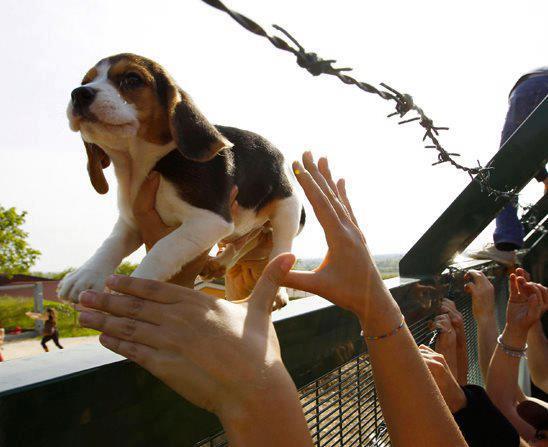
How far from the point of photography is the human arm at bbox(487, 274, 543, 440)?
198cm

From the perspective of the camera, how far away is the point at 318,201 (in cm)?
85

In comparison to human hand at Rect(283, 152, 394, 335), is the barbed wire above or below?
above

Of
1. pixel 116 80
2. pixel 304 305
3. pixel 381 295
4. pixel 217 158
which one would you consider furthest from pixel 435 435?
pixel 116 80

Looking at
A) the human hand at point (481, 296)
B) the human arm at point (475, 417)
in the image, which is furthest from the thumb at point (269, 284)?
the human hand at point (481, 296)

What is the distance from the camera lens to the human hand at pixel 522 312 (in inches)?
77.2

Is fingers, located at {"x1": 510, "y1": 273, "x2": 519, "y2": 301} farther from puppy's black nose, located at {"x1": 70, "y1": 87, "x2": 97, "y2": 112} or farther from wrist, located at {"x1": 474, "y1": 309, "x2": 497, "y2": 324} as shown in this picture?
puppy's black nose, located at {"x1": 70, "y1": 87, "x2": 97, "y2": 112}

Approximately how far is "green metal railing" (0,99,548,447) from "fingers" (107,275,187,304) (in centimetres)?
11

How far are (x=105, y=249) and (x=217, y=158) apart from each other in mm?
382

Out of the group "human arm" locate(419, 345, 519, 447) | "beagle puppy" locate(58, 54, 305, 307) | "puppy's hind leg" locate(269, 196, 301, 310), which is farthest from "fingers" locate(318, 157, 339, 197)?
"human arm" locate(419, 345, 519, 447)

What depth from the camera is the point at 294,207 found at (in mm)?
1478

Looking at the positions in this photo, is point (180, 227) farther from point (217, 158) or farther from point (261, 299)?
point (261, 299)

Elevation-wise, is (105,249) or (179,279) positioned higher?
(105,249)

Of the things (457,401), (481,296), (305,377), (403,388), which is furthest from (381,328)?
(481,296)

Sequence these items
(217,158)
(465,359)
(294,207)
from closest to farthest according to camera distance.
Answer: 1. (217,158)
2. (294,207)
3. (465,359)
